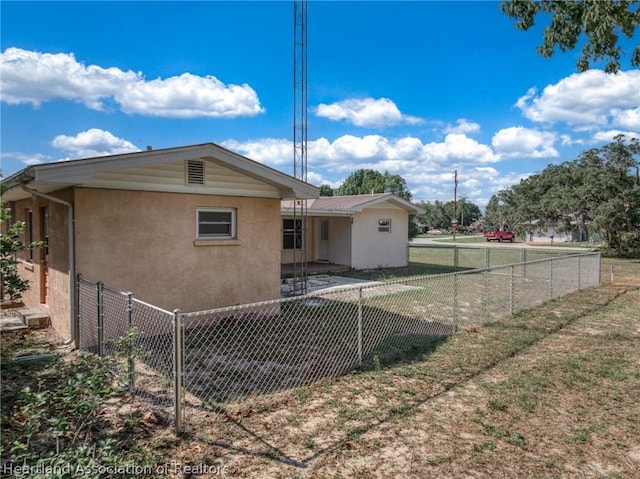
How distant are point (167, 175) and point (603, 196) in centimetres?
2625

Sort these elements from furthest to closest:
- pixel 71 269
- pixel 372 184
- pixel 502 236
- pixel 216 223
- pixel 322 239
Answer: pixel 372 184 < pixel 502 236 < pixel 322 239 < pixel 216 223 < pixel 71 269

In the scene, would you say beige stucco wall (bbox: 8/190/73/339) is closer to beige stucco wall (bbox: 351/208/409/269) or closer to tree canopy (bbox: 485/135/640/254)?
beige stucco wall (bbox: 351/208/409/269)

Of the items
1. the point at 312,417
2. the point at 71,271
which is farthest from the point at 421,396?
the point at 71,271

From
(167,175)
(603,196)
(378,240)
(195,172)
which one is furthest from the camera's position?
(603,196)

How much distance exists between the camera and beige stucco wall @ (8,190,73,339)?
6.60 metres

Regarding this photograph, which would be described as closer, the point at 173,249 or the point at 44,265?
the point at 173,249

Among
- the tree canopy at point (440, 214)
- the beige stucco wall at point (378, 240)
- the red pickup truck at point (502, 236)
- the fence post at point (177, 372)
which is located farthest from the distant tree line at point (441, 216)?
the fence post at point (177, 372)

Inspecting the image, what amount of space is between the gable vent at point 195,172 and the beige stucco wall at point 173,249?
271 mm

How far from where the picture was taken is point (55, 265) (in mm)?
7078

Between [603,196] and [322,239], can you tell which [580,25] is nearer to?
[322,239]

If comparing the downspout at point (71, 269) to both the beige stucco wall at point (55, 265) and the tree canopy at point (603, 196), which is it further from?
the tree canopy at point (603, 196)

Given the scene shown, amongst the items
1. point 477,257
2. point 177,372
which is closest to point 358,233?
point 477,257

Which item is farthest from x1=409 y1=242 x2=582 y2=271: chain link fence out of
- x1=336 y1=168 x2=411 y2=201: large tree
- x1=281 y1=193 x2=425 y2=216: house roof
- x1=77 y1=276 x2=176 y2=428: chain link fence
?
x1=336 y1=168 x2=411 y2=201: large tree

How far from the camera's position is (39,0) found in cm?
694
